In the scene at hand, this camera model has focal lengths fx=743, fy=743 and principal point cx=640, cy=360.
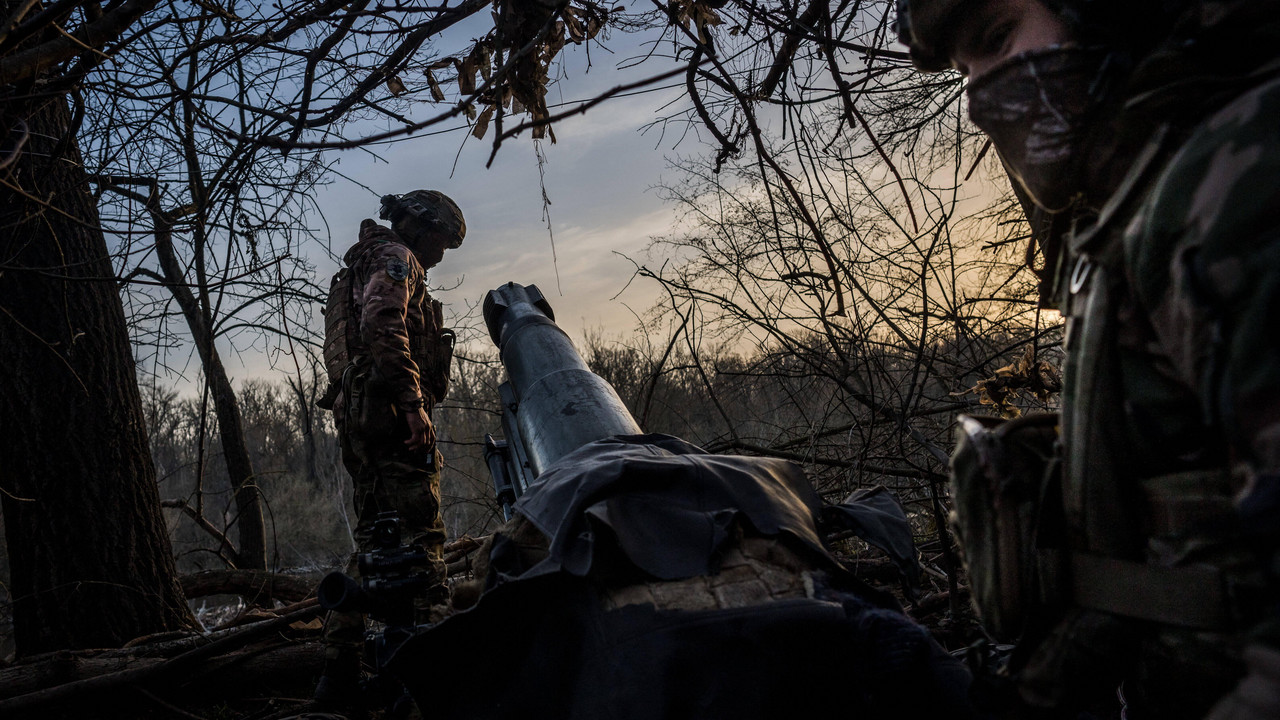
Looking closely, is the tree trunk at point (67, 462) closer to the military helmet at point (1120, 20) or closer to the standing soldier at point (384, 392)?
the standing soldier at point (384, 392)

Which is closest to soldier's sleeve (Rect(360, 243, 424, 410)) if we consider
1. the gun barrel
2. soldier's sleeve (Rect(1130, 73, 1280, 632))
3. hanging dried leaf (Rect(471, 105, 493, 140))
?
the gun barrel

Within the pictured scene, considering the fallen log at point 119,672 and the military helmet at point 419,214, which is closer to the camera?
the fallen log at point 119,672

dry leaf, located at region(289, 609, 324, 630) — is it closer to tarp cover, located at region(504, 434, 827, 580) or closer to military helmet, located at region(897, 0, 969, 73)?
tarp cover, located at region(504, 434, 827, 580)

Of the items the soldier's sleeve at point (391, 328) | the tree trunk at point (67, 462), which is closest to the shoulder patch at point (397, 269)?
the soldier's sleeve at point (391, 328)

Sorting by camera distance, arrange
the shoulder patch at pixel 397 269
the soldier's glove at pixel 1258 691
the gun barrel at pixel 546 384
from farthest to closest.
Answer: the shoulder patch at pixel 397 269, the gun barrel at pixel 546 384, the soldier's glove at pixel 1258 691

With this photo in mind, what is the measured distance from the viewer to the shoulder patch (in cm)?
455

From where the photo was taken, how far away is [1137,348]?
1130mm

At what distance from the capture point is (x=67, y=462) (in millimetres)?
4199

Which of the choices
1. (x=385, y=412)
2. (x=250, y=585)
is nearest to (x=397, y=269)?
(x=385, y=412)

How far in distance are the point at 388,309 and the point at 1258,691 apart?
169 inches

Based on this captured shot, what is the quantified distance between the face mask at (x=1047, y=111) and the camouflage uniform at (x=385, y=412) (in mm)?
3711

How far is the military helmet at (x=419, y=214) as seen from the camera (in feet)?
17.5

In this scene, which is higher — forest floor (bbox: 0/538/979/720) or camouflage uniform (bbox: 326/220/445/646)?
camouflage uniform (bbox: 326/220/445/646)

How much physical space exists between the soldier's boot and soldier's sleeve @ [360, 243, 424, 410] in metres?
1.39
